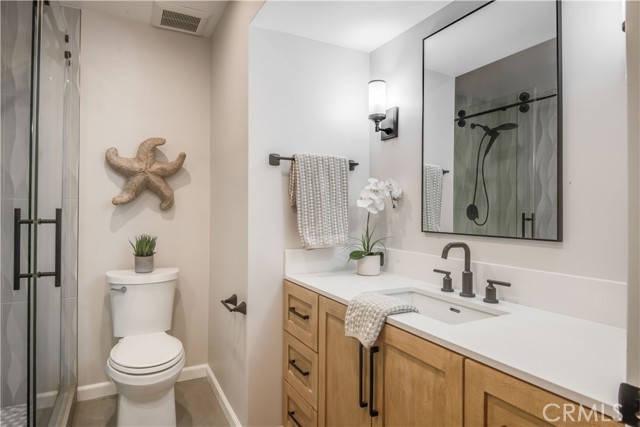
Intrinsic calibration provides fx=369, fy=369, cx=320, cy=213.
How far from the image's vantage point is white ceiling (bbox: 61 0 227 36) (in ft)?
7.28

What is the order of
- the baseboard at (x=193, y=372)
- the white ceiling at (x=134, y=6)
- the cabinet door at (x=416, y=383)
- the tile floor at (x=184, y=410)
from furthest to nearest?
the baseboard at (x=193, y=372) → the white ceiling at (x=134, y=6) → the tile floor at (x=184, y=410) → the cabinet door at (x=416, y=383)

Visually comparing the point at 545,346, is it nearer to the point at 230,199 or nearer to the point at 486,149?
the point at 486,149

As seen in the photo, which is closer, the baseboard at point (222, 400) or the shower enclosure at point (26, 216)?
the shower enclosure at point (26, 216)

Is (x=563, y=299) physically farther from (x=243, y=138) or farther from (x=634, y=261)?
(x=243, y=138)

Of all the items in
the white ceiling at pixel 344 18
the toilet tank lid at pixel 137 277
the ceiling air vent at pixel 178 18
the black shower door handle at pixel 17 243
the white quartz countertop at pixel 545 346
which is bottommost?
the toilet tank lid at pixel 137 277

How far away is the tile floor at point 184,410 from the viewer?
2117 mm

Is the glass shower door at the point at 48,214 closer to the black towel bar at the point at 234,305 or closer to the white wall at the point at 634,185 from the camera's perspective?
the black towel bar at the point at 234,305

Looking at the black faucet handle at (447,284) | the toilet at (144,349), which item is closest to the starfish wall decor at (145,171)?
the toilet at (144,349)

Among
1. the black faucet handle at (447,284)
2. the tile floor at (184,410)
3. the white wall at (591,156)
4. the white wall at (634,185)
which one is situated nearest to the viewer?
the white wall at (634,185)

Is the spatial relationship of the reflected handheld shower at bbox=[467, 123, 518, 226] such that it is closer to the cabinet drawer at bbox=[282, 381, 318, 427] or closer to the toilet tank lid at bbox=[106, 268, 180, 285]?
the cabinet drawer at bbox=[282, 381, 318, 427]

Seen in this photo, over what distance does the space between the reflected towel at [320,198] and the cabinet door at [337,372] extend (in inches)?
17.5

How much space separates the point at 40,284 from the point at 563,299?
202 cm

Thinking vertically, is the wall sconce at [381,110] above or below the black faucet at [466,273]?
above

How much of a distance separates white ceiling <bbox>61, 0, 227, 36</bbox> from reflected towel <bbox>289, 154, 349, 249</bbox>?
115 centimetres
